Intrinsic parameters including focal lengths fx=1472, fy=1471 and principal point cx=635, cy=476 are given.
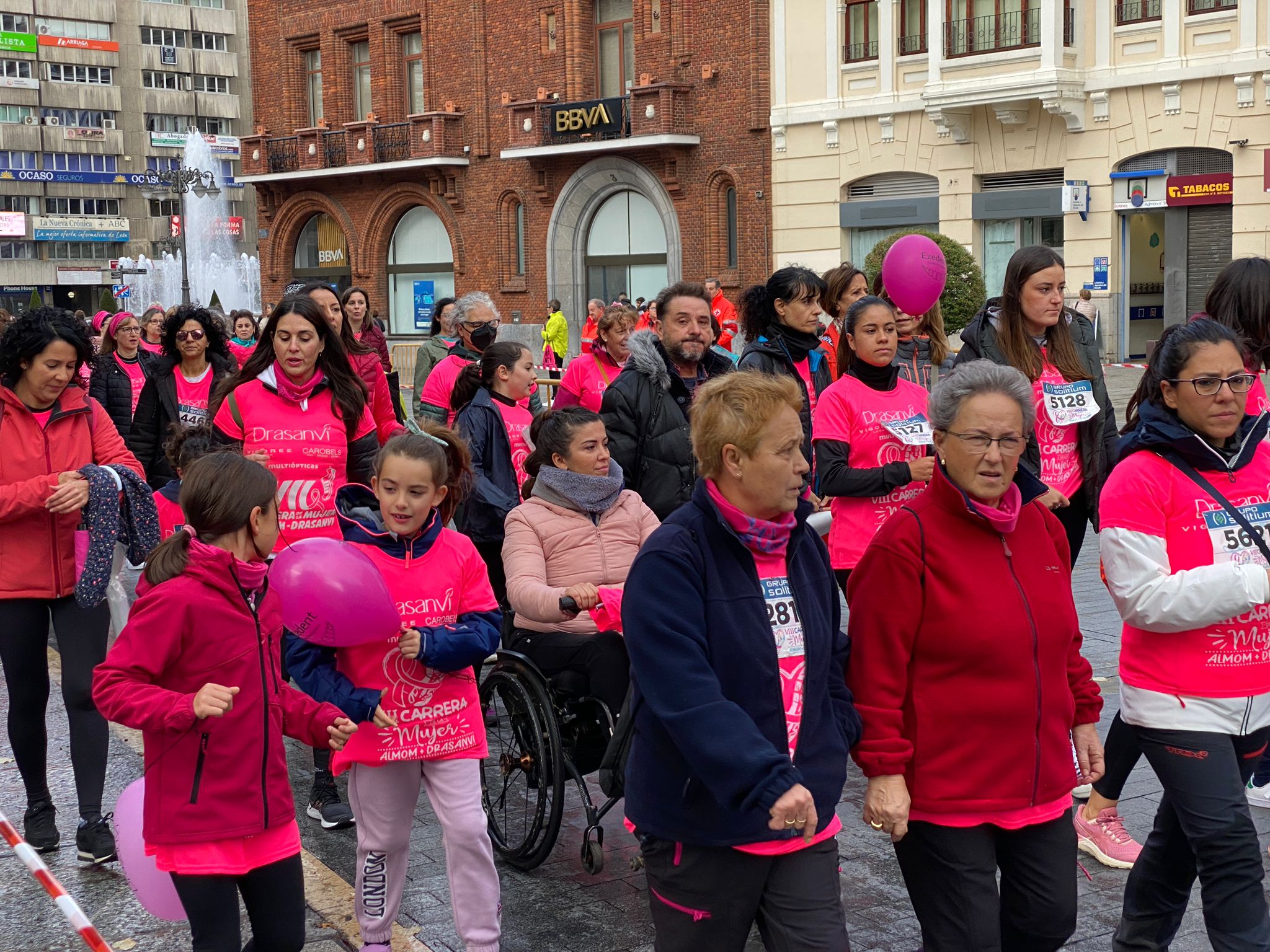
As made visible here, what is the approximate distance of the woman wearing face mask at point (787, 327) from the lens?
6.28 metres

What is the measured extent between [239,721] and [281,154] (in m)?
39.0

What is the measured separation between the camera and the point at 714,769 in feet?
9.65

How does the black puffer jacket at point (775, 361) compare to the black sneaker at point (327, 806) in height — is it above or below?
above

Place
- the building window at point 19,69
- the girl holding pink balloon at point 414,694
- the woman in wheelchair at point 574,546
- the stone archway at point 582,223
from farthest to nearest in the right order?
the building window at point 19,69 → the stone archway at point 582,223 → the woman in wheelchair at point 574,546 → the girl holding pink balloon at point 414,694

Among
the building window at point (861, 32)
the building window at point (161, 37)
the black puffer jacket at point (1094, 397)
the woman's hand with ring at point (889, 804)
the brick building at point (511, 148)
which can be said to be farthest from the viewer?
the building window at point (161, 37)

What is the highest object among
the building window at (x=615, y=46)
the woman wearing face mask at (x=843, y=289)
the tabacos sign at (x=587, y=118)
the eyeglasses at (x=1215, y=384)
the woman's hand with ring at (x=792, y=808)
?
the building window at (x=615, y=46)

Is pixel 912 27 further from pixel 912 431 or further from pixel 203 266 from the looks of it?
pixel 203 266

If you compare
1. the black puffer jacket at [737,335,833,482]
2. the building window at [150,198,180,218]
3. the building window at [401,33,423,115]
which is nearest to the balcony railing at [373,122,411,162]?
the building window at [401,33,423,115]

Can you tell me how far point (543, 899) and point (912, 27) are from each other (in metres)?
25.5

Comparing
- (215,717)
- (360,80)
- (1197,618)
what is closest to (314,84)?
(360,80)

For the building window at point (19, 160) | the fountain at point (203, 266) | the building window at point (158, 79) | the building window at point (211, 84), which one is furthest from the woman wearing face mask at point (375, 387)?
the building window at point (211, 84)

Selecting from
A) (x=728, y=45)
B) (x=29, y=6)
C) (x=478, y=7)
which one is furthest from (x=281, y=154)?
(x=29, y=6)

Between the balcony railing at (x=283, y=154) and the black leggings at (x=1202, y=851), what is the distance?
38.6 m

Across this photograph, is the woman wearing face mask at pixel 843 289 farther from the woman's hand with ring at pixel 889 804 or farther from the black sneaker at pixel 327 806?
the woman's hand with ring at pixel 889 804
